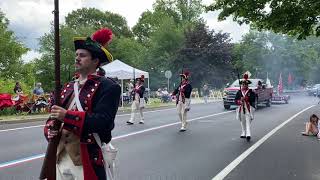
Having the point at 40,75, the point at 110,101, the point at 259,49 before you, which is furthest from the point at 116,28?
the point at 110,101

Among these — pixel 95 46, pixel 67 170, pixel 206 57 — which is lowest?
pixel 67 170

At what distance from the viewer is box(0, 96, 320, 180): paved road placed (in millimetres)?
9086

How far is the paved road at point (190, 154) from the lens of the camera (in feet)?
29.8

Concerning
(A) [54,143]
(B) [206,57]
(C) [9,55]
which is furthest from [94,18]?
(A) [54,143]

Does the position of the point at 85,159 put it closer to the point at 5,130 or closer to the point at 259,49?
the point at 5,130

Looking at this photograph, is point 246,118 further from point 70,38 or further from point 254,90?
point 70,38

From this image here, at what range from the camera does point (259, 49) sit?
72500 millimetres

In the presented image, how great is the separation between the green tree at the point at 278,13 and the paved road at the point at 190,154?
3291 millimetres

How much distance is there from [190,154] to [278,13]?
5.79 meters

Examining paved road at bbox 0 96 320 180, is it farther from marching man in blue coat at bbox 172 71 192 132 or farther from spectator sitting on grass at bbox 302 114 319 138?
marching man in blue coat at bbox 172 71 192 132

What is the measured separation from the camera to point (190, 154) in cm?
1148

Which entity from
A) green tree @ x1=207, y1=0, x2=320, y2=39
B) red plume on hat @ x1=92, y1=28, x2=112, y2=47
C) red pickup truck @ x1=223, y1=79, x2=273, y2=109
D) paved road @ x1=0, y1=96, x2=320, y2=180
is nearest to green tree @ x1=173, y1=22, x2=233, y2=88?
red pickup truck @ x1=223, y1=79, x2=273, y2=109

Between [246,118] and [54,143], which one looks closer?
[54,143]

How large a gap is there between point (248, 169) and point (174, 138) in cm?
532
